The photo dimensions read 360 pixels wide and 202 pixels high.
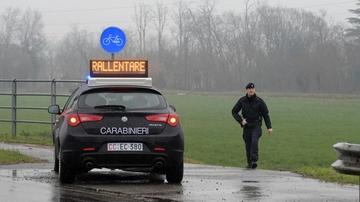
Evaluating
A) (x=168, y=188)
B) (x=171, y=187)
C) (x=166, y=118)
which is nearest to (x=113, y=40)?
(x=166, y=118)

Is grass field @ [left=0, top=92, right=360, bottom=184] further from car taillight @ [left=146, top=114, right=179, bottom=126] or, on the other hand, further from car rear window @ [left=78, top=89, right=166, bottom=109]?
car rear window @ [left=78, top=89, right=166, bottom=109]

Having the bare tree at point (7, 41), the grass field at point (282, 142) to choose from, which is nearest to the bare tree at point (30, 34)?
the bare tree at point (7, 41)

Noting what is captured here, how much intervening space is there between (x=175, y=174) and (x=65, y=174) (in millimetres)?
1579

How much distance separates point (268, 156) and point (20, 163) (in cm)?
908

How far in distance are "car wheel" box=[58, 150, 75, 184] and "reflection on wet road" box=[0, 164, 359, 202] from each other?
0.15 meters

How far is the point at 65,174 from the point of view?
1164 centimetres

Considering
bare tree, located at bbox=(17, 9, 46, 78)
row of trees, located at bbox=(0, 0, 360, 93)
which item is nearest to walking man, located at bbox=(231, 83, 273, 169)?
row of trees, located at bbox=(0, 0, 360, 93)

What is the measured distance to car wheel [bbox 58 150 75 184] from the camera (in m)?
11.6

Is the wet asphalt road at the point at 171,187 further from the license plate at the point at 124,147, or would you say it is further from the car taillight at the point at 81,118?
the car taillight at the point at 81,118

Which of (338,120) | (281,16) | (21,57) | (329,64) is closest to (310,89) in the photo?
(329,64)

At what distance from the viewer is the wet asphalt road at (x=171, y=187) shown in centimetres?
1013

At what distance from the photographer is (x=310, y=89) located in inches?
4195

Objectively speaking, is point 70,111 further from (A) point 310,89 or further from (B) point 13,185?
(A) point 310,89

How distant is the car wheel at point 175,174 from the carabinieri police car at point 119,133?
0.02 metres
